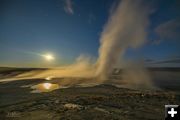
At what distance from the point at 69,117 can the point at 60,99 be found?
18.6 ft


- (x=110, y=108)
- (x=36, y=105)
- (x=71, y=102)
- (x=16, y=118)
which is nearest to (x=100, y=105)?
(x=110, y=108)

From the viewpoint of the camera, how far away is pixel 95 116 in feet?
42.9

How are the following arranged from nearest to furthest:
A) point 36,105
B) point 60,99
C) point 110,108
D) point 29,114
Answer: point 29,114
point 110,108
point 36,105
point 60,99

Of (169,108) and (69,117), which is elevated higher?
(169,108)

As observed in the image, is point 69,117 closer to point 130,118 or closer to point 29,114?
point 29,114

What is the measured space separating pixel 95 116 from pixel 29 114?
4527mm

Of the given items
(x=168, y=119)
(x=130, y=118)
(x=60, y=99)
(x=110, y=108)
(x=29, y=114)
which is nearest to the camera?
(x=168, y=119)

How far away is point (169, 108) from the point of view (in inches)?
263

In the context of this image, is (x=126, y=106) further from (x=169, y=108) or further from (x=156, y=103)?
(x=169, y=108)

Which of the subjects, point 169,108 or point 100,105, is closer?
point 169,108

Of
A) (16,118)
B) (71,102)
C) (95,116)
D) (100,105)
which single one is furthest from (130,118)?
(16,118)

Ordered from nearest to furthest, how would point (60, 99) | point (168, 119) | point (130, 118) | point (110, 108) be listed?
point (168, 119)
point (130, 118)
point (110, 108)
point (60, 99)

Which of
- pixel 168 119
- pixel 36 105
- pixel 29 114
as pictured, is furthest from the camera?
pixel 36 105

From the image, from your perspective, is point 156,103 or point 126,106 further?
point 156,103
